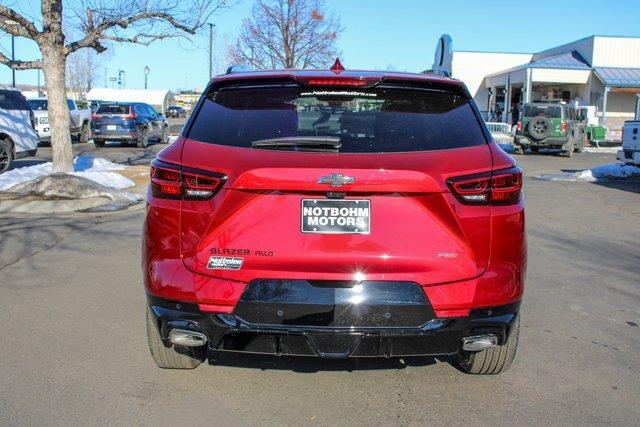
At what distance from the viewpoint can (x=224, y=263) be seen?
3.18 metres

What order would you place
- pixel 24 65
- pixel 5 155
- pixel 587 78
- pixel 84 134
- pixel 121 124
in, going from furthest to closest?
1. pixel 587 78
2. pixel 84 134
3. pixel 121 124
4. pixel 5 155
5. pixel 24 65

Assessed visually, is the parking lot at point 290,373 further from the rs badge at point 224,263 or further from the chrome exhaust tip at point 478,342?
the rs badge at point 224,263

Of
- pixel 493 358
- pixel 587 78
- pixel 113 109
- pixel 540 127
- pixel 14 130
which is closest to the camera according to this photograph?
pixel 493 358

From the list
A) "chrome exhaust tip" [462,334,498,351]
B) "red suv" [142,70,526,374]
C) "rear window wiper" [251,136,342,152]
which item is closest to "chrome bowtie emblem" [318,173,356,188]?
"red suv" [142,70,526,374]

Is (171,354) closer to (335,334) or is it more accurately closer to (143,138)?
(335,334)

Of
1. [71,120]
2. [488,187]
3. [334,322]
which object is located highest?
[71,120]

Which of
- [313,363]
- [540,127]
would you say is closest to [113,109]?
[540,127]

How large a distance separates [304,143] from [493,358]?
1773mm

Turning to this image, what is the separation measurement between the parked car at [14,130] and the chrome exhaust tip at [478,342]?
13.8 meters

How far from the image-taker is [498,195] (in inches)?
129

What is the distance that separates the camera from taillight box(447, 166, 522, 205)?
320 cm

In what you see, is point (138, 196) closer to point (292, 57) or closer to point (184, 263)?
point (184, 263)

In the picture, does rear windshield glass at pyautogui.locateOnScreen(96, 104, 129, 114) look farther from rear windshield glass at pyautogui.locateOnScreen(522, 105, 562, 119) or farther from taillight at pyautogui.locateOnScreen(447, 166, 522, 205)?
taillight at pyautogui.locateOnScreen(447, 166, 522, 205)

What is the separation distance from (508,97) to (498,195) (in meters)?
40.1
